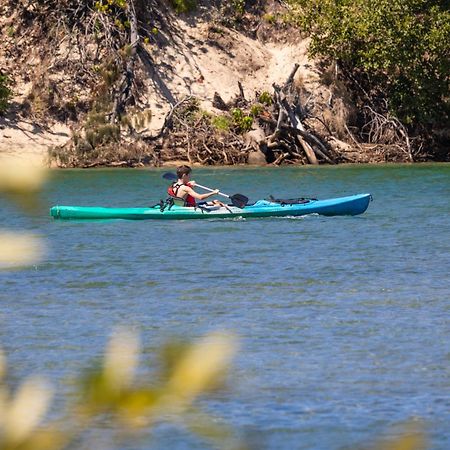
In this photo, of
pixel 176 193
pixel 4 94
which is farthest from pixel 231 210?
pixel 4 94

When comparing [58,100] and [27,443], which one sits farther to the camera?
[58,100]

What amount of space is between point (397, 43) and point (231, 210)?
61.4ft

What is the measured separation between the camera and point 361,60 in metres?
39.3

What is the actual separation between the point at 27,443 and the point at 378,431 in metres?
5.75

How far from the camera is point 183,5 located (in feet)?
139

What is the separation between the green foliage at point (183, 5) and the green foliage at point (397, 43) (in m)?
3.88

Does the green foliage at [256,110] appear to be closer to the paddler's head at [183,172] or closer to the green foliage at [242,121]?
the green foliage at [242,121]

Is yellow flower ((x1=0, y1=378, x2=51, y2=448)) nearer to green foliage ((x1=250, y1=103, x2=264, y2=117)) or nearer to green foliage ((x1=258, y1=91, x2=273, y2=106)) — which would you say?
green foliage ((x1=250, y1=103, x2=264, y2=117))

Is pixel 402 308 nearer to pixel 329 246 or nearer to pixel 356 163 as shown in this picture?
pixel 329 246

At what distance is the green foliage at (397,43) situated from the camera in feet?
127

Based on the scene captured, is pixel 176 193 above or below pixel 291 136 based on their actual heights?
above

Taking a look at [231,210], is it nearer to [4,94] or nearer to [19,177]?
[4,94]

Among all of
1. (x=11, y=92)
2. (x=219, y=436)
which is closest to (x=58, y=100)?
Answer: (x=11, y=92)

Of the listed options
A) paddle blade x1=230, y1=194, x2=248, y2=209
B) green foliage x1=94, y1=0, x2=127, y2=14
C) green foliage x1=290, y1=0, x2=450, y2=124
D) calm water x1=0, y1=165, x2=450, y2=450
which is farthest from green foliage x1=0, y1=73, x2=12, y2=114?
paddle blade x1=230, y1=194, x2=248, y2=209
